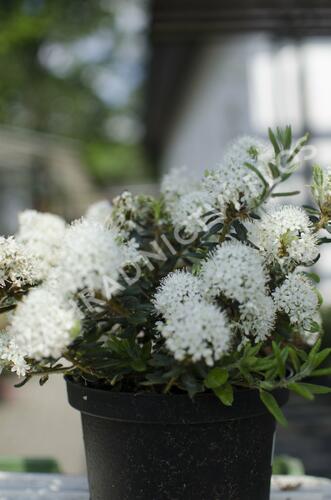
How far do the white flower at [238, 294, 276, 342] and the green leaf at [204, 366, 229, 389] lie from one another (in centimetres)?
8

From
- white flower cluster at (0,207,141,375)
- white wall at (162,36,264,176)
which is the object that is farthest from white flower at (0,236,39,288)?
white wall at (162,36,264,176)

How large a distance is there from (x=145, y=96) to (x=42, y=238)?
36.8 ft

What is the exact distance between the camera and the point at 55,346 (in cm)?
77

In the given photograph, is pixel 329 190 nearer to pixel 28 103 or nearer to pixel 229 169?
pixel 229 169

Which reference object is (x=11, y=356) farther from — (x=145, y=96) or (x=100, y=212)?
(x=145, y=96)

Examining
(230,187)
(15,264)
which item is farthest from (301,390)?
(15,264)

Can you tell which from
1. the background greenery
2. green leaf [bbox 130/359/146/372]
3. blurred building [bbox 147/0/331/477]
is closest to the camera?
green leaf [bbox 130/359/146/372]

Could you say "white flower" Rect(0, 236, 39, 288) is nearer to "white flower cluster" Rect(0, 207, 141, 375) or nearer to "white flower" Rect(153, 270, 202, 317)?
"white flower cluster" Rect(0, 207, 141, 375)

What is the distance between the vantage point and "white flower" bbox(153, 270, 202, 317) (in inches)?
33.8

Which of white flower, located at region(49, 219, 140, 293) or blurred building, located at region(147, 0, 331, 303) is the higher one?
blurred building, located at region(147, 0, 331, 303)

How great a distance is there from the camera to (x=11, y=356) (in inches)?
35.6

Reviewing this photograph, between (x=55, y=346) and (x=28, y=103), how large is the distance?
723 inches

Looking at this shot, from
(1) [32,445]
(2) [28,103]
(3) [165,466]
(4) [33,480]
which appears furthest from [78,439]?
(2) [28,103]

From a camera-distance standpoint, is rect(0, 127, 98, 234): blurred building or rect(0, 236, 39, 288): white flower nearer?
rect(0, 236, 39, 288): white flower
